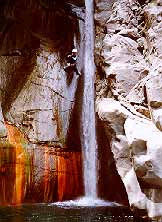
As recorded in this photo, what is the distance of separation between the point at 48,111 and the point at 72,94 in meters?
1.20

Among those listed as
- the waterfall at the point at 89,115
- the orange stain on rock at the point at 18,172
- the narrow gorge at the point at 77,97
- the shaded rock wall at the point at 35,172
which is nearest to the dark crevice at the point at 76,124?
the narrow gorge at the point at 77,97

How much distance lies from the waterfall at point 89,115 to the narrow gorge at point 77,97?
0.12 ft

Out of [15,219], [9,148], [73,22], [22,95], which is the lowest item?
[15,219]

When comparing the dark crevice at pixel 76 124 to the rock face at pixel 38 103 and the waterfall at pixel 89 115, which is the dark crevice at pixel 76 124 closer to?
the rock face at pixel 38 103

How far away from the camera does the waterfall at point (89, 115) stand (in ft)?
45.4

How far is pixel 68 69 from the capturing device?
49.5 feet

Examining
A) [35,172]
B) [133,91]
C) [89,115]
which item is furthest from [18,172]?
[133,91]

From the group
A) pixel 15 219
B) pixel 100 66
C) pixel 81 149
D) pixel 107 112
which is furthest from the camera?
pixel 81 149

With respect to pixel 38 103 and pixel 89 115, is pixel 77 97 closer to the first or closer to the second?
pixel 89 115

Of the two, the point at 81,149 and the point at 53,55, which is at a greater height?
the point at 53,55

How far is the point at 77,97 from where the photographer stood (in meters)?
15.0

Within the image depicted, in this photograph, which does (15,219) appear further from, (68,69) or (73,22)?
(73,22)

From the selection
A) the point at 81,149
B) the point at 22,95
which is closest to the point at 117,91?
the point at 81,149

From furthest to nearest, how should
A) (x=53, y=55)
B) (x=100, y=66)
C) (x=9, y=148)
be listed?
(x=53, y=55) → (x=100, y=66) → (x=9, y=148)
